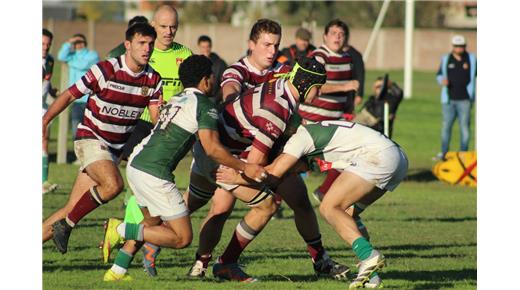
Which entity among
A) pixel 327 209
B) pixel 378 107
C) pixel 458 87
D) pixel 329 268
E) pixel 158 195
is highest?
pixel 158 195

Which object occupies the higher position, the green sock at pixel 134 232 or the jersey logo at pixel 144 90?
the jersey logo at pixel 144 90

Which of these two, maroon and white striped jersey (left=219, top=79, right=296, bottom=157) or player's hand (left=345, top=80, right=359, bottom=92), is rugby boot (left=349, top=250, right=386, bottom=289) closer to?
maroon and white striped jersey (left=219, top=79, right=296, bottom=157)

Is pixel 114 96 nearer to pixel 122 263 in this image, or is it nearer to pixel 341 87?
pixel 122 263

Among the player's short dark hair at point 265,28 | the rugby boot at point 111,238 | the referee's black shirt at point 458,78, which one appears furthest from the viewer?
the referee's black shirt at point 458,78

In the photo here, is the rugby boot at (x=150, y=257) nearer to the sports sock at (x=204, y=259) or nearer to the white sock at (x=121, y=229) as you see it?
the sports sock at (x=204, y=259)

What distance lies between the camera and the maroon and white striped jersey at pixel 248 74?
11539 mm

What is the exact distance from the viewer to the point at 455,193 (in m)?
20.6

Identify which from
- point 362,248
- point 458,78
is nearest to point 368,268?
point 362,248

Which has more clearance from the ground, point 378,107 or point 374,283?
point 378,107

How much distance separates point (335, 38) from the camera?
1528 cm

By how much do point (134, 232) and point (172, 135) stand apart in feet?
3.01

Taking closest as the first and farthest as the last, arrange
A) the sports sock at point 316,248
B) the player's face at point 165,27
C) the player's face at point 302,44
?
the sports sock at point 316,248 < the player's face at point 165,27 < the player's face at point 302,44

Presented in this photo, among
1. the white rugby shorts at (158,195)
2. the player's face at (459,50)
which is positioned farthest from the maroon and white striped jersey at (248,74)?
the player's face at (459,50)

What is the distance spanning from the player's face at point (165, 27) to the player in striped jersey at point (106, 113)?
134 centimetres
